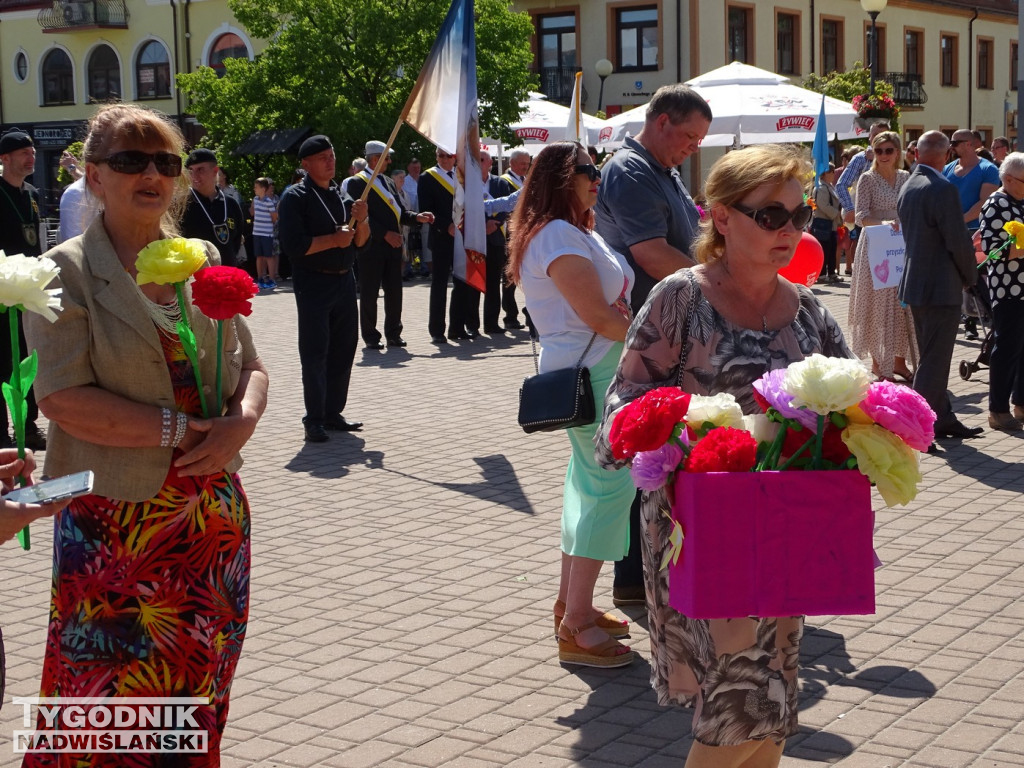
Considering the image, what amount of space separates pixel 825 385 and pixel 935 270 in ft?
21.9

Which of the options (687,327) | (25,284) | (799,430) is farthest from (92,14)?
(799,430)

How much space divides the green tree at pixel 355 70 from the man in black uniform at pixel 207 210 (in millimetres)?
16965

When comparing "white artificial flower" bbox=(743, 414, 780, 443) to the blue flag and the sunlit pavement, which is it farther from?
the blue flag

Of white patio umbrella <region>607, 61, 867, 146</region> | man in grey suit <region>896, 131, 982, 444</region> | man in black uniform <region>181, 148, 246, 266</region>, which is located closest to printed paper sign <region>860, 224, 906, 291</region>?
man in grey suit <region>896, 131, 982, 444</region>

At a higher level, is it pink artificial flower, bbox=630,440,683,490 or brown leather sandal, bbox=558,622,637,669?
pink artificial flower, bbox=630,440,683,490

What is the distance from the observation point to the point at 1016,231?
29.6 ft

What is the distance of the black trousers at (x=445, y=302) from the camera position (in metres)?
15.2

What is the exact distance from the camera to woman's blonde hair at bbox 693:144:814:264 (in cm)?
345

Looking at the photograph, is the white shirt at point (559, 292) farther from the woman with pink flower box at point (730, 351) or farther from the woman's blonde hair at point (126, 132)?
the woman's blonde hair at point (126, 132)

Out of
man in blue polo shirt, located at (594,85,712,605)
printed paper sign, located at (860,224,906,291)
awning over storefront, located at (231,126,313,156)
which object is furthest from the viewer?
awning over storefront, located at (231,126,313,156)

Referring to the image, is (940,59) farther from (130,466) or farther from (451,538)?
(130,466)

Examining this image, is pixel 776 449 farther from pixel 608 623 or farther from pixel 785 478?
pixel 608 623

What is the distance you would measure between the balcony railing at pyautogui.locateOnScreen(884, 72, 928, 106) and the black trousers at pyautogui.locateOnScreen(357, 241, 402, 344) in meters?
38.1

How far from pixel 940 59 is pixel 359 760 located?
52989 millimetres
